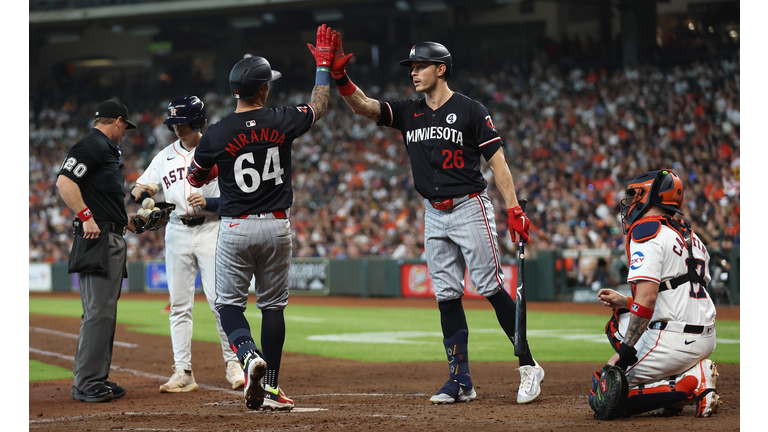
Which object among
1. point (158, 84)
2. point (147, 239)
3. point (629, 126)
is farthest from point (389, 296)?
point (158, 84)

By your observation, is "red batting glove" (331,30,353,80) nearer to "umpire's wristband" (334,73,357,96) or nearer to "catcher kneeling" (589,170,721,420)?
"umpire's wristband" (334,73,357,96)

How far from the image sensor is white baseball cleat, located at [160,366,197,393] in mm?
6191

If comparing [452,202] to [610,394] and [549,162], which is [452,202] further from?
[549,162]

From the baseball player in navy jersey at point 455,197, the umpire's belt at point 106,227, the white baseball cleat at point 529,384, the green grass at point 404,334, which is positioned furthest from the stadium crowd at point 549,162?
the umpire's belt at point 106,227

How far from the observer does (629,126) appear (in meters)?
21.1

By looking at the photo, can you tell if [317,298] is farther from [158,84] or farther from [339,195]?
[158,84]

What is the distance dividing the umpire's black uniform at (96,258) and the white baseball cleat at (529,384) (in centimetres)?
319

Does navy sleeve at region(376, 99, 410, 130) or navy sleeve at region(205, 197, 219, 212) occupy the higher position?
navy sleeve at region(376, 99, 410, 130)

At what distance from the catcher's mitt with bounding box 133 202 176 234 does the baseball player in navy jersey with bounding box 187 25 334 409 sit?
1425 millimetres

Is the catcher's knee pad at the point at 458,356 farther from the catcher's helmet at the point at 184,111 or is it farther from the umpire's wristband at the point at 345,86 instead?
the catcher's helmet at the point at 184,111

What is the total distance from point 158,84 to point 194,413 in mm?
32516

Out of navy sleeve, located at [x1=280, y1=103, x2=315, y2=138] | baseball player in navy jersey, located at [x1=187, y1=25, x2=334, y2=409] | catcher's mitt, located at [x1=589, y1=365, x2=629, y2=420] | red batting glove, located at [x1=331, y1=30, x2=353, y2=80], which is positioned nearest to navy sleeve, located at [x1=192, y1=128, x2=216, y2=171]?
baseball player in navy jersey, located at [x1=187, y1=25, x2=334, y2=409]

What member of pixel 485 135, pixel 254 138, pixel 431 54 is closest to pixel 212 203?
pixel 254 138

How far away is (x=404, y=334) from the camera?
37.5 feet
